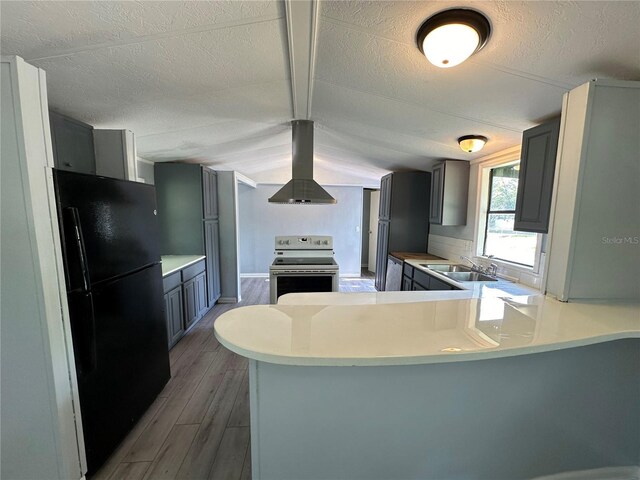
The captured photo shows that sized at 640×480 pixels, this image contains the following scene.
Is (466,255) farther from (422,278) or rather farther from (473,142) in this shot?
(473,142)

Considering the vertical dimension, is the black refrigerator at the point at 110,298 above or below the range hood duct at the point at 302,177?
below

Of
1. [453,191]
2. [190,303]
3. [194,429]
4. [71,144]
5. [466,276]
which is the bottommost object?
[194,429]

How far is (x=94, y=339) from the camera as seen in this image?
137 centimetres

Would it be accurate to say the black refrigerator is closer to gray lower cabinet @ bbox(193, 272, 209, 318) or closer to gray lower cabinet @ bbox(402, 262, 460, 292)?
gray lower cabinet @ bbox(193, 272, 209, 318)

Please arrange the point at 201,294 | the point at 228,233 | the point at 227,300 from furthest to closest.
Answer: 1. the point at 227,300
2. the point at 228,233
3. the point at 201,294

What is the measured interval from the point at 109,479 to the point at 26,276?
1.22m

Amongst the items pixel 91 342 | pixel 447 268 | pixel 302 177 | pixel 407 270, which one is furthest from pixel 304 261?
pixel 91 342

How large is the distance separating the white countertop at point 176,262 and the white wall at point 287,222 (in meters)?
2.36

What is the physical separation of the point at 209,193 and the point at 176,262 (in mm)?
1146

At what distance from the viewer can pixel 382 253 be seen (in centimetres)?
461

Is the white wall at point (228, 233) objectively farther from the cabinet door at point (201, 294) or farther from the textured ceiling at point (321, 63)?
the textured ceiling at point (321, 63)

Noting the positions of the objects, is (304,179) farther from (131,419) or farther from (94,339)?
(131,419)

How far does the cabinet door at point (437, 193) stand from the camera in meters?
3.37

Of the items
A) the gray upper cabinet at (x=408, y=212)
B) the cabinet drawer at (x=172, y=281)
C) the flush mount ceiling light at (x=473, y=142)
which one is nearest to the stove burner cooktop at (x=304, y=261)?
the cabinet drawer at (x=172, y=281)
